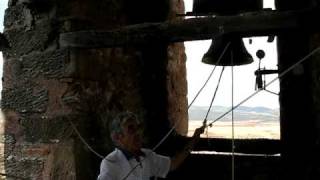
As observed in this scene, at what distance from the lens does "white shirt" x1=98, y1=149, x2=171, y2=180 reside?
1.98 m

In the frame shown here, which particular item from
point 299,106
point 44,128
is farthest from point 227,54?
point 44,128

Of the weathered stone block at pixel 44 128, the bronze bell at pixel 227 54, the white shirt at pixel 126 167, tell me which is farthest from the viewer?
the bronze bell at pixel 227 54

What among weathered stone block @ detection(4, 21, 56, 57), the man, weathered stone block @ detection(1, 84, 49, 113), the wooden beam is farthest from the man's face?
weathered stone block @ detection(4, 21, 56, 57)

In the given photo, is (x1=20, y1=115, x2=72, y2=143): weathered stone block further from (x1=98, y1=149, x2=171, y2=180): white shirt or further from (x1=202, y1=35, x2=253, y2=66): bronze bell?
(x1=202, y1=35, x2=253, y2=66): bronze bell

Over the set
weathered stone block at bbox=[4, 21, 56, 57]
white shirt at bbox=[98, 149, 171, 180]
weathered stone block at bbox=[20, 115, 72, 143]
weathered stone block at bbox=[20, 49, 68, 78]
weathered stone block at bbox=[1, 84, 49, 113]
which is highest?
weathered stone block at bbox=[4, 21, 56, 57]

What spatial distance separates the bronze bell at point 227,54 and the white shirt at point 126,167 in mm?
759

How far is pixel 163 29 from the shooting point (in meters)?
2.34

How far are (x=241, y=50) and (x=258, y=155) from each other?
632 mm

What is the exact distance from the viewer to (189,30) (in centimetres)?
228

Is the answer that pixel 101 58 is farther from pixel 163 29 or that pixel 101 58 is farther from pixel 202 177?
pixel 202 177

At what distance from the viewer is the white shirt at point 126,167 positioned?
198cm

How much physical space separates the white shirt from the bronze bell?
759mm

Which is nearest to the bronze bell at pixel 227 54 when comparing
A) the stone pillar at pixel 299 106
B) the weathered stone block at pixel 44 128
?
the stone pillar at pixel 299 106

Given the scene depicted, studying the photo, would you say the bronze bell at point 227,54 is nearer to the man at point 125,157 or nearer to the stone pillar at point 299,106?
the stone pillar at point 299,106
